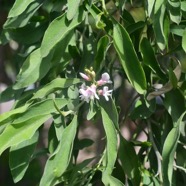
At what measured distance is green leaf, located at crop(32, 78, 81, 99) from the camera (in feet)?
3.48

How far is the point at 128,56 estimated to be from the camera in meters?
1.03

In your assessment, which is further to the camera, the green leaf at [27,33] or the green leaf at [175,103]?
the green leaf at [27,33]

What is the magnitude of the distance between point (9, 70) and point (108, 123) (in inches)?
54.9

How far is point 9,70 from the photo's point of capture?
2.34 metres

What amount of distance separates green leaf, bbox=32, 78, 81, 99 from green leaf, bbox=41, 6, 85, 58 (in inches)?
2.5

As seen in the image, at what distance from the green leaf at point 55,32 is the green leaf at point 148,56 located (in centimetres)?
14

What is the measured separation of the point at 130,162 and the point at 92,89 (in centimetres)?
20

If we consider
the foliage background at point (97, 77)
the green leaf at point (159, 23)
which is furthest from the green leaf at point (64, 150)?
the green leaf at point (159, 23)

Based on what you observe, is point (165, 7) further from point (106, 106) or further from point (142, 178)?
point (142, 178)

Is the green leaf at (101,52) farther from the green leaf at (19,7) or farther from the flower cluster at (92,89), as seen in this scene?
the green leaf at (19,7)

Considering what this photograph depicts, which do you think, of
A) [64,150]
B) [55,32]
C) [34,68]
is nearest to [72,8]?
[55,32]

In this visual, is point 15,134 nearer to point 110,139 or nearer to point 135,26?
point 110,139

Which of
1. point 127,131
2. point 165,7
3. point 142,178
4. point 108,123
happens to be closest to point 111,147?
point 108,123

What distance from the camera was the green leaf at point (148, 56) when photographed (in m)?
1.09
